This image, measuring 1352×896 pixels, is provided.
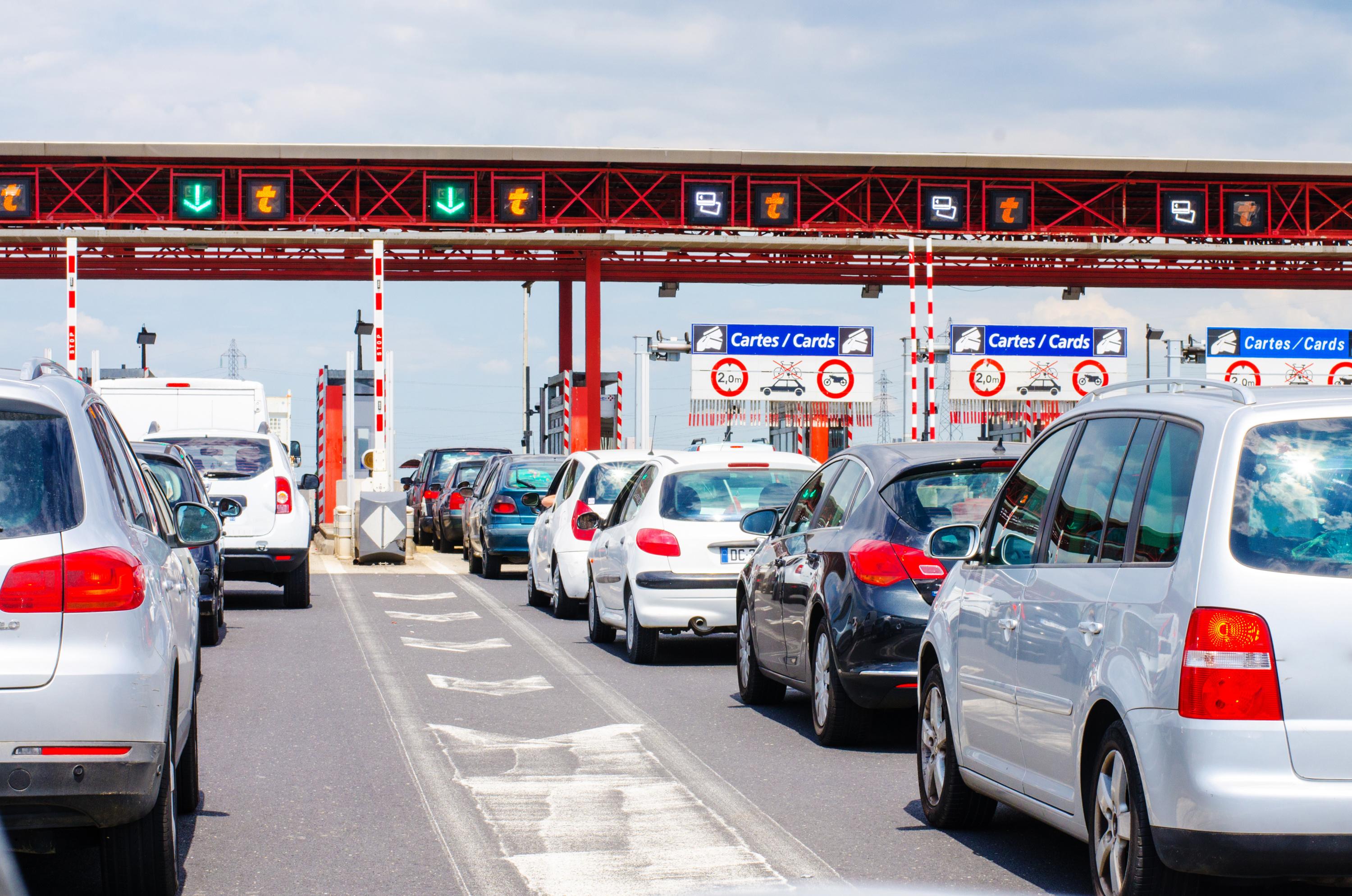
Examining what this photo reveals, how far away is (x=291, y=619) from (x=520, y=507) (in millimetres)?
6069

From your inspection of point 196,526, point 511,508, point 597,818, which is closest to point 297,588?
point 511,508

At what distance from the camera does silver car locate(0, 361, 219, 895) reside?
5121mm

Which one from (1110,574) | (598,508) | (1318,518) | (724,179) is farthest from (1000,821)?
(724,179)

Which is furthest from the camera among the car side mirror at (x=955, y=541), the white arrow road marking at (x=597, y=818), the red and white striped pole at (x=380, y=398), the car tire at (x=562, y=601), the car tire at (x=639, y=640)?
the red and white striped pole at (x=380, y=398)

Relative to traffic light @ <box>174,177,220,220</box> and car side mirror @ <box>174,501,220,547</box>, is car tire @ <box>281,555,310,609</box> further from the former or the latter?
traffic light @ <box>174,177,220,220</box>

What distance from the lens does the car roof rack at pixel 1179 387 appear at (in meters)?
5.31

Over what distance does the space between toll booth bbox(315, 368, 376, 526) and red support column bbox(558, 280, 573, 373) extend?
19.1ft

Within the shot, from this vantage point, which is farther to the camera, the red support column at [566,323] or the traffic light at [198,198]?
the red support column at [566,323]

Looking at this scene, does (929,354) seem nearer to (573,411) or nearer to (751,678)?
(573,411)

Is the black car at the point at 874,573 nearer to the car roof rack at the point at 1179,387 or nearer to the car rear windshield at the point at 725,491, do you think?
the car roof rack at the point at 1179,387

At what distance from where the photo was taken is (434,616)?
58.0 ft

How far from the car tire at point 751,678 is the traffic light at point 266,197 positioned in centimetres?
2621

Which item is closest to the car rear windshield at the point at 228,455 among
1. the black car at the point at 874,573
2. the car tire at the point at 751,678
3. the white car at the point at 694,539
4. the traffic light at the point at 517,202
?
the white car at the point at 694,539

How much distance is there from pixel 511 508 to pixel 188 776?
15705 mm
